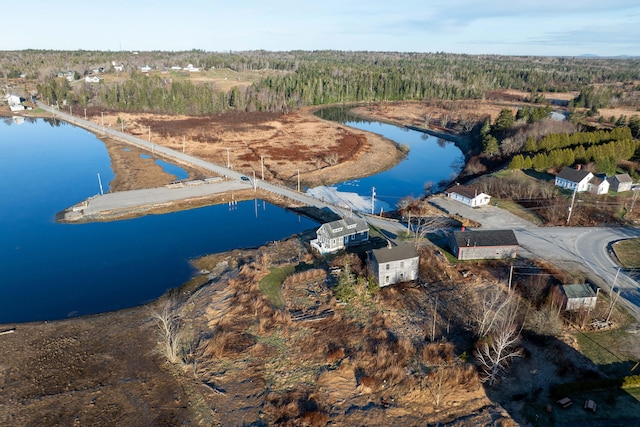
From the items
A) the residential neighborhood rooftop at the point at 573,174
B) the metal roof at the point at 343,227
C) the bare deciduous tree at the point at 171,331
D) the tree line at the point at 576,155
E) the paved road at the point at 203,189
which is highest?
the tree line at the point at 576,155

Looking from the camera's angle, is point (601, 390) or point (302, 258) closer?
point (601, 390)

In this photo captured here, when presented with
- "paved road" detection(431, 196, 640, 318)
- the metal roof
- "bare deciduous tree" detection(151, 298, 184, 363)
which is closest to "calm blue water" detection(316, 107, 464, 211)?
the metal roof

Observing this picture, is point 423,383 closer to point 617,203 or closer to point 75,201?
point 617,203

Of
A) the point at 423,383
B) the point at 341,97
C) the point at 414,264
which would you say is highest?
the point at 341,97

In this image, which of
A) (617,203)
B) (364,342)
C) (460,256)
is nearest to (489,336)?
(364,342)

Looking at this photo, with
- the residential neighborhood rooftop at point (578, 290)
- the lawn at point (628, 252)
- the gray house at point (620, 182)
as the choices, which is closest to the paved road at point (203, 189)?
the residential neighborhood rooftop at point (578, 290)

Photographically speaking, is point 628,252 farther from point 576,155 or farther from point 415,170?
point 415,170

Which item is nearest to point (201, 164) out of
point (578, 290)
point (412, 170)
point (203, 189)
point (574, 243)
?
point (203, 189)

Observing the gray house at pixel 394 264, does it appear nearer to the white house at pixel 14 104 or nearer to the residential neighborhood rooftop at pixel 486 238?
the residential neighborhood rooftop at pixel 486 238
